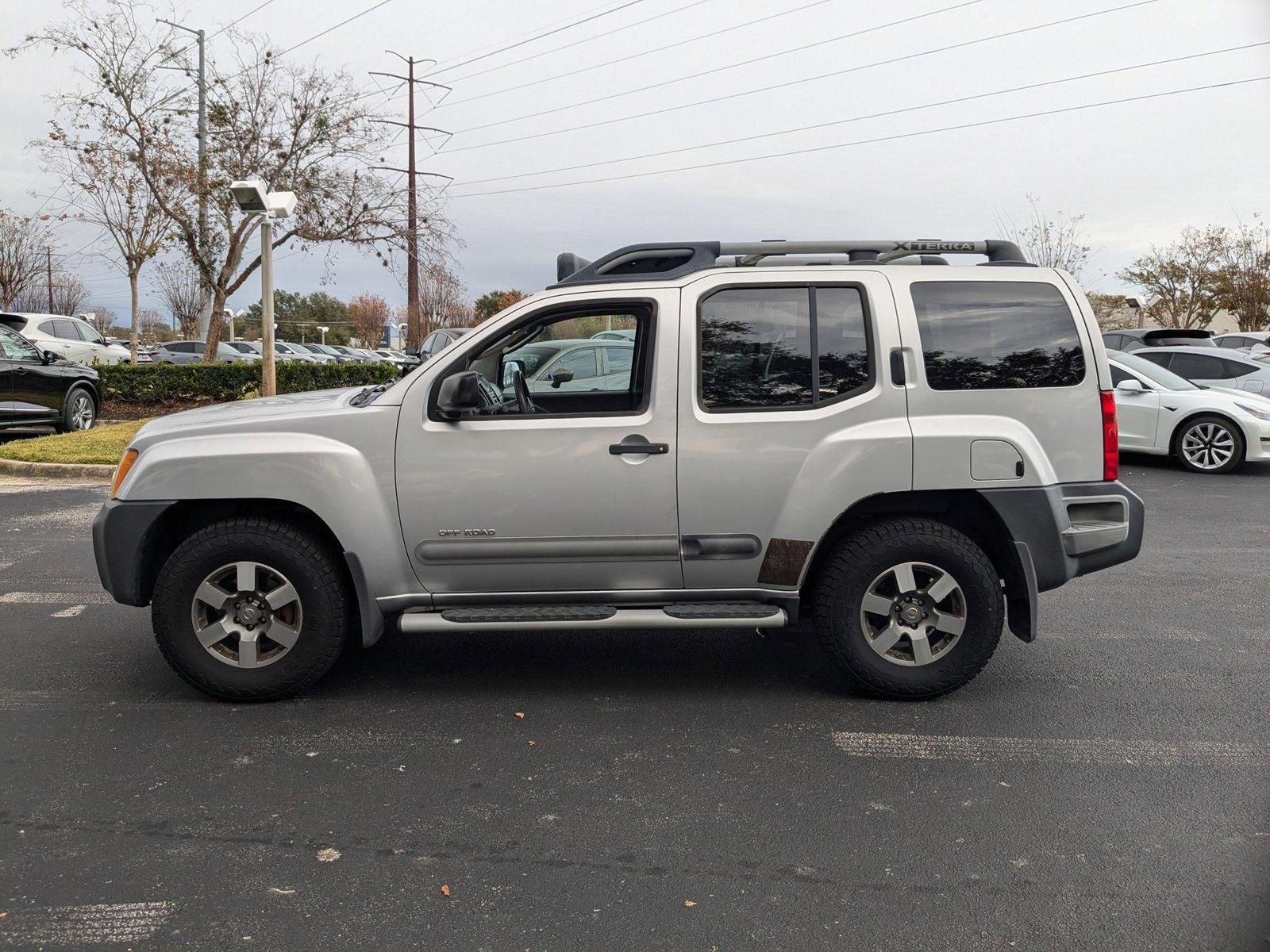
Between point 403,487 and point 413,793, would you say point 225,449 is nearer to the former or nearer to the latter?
point 403,487

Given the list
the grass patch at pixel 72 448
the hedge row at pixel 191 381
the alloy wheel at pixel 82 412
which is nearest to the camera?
the grass patch at pixel 72 448

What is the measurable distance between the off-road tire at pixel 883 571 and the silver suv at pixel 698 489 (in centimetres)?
1

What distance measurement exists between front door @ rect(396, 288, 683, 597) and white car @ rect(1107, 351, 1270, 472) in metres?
9.69

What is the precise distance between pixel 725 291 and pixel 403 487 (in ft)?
5.54

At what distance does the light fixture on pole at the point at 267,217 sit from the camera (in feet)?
43.6

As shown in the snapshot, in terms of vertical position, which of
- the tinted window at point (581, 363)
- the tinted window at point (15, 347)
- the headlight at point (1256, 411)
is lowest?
the headlight at point (1256, 411)

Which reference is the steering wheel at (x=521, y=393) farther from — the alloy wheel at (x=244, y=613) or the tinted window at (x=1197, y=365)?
the tinted window at (x=1197, y=365)

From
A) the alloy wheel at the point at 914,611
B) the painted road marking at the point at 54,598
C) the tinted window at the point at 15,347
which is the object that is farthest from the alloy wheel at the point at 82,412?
the alloy wheel at the point at 914,611

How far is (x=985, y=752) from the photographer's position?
13.6ft

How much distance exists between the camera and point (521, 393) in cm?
513

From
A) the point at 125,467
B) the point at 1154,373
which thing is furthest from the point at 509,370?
the point at 1154,373

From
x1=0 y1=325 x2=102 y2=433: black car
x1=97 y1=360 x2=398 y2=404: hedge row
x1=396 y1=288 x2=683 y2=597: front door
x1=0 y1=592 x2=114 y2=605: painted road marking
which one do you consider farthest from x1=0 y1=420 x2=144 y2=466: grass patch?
x1=396 y1=288 x2=683 y2=597: front door

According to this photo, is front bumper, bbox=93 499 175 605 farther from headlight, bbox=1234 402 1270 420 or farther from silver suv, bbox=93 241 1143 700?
headlight, bbox=1234 402 1270 420

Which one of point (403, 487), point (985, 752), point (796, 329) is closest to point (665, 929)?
point (985, 752)
